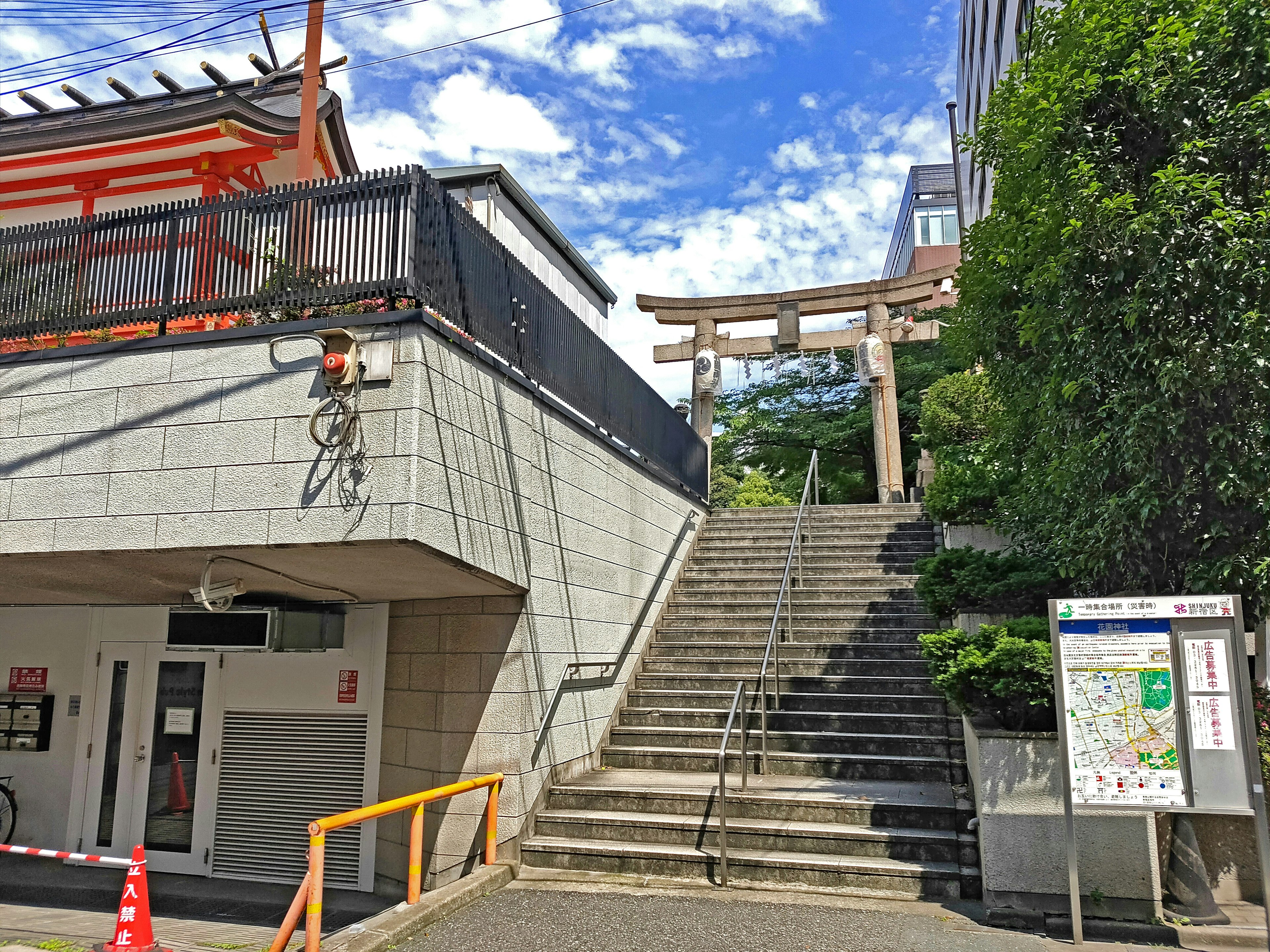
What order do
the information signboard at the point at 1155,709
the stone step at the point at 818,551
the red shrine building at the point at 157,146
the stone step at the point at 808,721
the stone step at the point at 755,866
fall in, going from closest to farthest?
the information signboard at the point at 1155,709
the stone step at the point at 755,866
the stone step at the point at 808,721
the red shrine building at the point at 157,146
the stone step at the point at 818,551

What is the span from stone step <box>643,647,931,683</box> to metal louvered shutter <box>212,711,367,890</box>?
3.66 metres

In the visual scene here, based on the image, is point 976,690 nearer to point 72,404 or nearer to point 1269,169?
point 1269,169

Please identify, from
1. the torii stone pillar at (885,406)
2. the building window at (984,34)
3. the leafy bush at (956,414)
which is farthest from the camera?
the building window at (984,34)

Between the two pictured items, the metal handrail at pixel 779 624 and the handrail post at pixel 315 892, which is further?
the metal handrail at pixel 779 624

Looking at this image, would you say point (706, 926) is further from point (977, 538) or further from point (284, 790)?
point (977, 538)

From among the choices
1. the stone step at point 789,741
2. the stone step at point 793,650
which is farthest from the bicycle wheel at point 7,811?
the stone step at point 793,650

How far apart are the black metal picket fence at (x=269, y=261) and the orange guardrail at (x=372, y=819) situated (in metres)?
3.23

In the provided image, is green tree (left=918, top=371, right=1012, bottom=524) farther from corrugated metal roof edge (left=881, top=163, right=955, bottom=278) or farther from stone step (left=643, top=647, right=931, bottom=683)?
corrugated metal roof edge (left=881, top=163, right=955, bottom=278)

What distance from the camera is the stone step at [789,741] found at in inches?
319

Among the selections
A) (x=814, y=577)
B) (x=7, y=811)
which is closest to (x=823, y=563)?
(x=814, y=577)

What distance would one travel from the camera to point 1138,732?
542cm

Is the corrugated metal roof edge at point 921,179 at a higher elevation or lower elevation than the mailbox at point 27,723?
higher

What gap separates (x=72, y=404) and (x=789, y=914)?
6.04 m

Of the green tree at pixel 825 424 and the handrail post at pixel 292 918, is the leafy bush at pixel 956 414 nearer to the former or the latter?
the green tree at pixel 825 424
